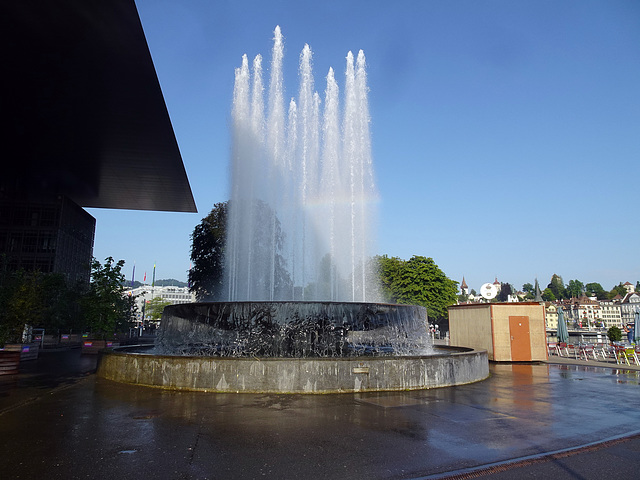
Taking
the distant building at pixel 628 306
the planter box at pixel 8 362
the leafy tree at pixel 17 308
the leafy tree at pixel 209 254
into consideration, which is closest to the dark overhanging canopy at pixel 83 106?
the leafy tree at pixel 209 254

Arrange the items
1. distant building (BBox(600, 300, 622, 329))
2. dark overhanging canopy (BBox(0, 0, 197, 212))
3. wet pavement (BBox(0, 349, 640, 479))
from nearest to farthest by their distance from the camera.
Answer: wet pavement (BBox(0, 349, 640, 479))
dark overhanging canopy (BBox(0, 0, 197, 212))
distant building (BBox(600, 300, 622, 329))

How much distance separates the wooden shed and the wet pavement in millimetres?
8464

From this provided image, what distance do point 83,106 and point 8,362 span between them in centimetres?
1641

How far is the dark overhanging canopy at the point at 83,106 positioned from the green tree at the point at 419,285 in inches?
1065

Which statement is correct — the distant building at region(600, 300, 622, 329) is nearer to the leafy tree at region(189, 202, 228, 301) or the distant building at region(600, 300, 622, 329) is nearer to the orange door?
the leafy tree at region(189, 202, 228, 301)

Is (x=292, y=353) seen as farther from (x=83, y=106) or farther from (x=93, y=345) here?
(x=83, y=106)

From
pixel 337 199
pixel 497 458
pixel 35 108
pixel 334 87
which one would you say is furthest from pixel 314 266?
pixel 497 458

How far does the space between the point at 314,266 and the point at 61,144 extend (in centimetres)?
2014

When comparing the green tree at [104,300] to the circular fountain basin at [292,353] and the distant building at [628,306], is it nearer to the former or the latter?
the circular fountain basin at [292,353]

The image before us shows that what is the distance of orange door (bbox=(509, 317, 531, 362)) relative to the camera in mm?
18281

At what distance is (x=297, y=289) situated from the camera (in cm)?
2694

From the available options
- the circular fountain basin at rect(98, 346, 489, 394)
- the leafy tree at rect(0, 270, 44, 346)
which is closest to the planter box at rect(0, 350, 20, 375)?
the circular fountain basin at rect(98, 346, 489, 394)

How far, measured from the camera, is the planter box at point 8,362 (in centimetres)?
1306

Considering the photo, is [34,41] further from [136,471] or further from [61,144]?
[136,471]
